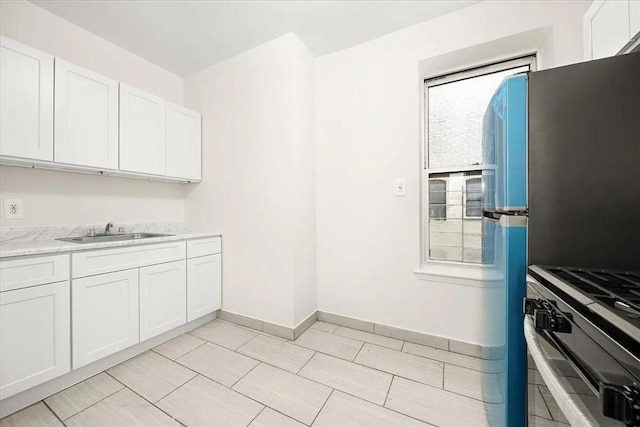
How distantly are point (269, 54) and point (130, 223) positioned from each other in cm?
208

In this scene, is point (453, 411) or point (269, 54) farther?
point (269, 54)

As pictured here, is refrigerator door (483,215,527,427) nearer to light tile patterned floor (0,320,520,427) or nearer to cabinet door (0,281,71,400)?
light tile patterned floor (0,320,520,427)

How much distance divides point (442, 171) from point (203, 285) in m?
2.38

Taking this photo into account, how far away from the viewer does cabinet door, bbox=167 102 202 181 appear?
7.67ft

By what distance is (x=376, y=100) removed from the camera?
6.96 ft

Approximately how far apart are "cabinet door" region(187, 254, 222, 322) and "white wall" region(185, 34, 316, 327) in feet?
0.31

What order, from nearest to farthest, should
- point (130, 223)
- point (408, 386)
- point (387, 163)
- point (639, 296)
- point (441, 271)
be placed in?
point (639, 296) → point (408, 386) → point (441, 271) → point (387, 163) → point (130, 223)

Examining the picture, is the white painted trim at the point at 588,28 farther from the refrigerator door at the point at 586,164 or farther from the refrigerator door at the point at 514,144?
the refrigerator door at the point at 514,144

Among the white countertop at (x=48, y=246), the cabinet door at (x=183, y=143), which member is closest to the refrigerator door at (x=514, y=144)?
the white countertop at (x=48, y=246)

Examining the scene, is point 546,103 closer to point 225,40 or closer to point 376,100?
point 376,100

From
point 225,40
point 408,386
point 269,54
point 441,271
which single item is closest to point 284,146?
point 269,54

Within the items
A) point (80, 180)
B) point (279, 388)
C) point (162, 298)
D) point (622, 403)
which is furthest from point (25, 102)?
point (622, 403)

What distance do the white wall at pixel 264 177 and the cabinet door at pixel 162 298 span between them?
17.1 inches

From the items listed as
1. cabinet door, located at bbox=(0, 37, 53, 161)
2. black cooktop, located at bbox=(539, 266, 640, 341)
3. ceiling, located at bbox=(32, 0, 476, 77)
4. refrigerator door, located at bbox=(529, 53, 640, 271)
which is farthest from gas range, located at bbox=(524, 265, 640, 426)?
cabinet door, located at bbox=(0, 37, 53, 161)
